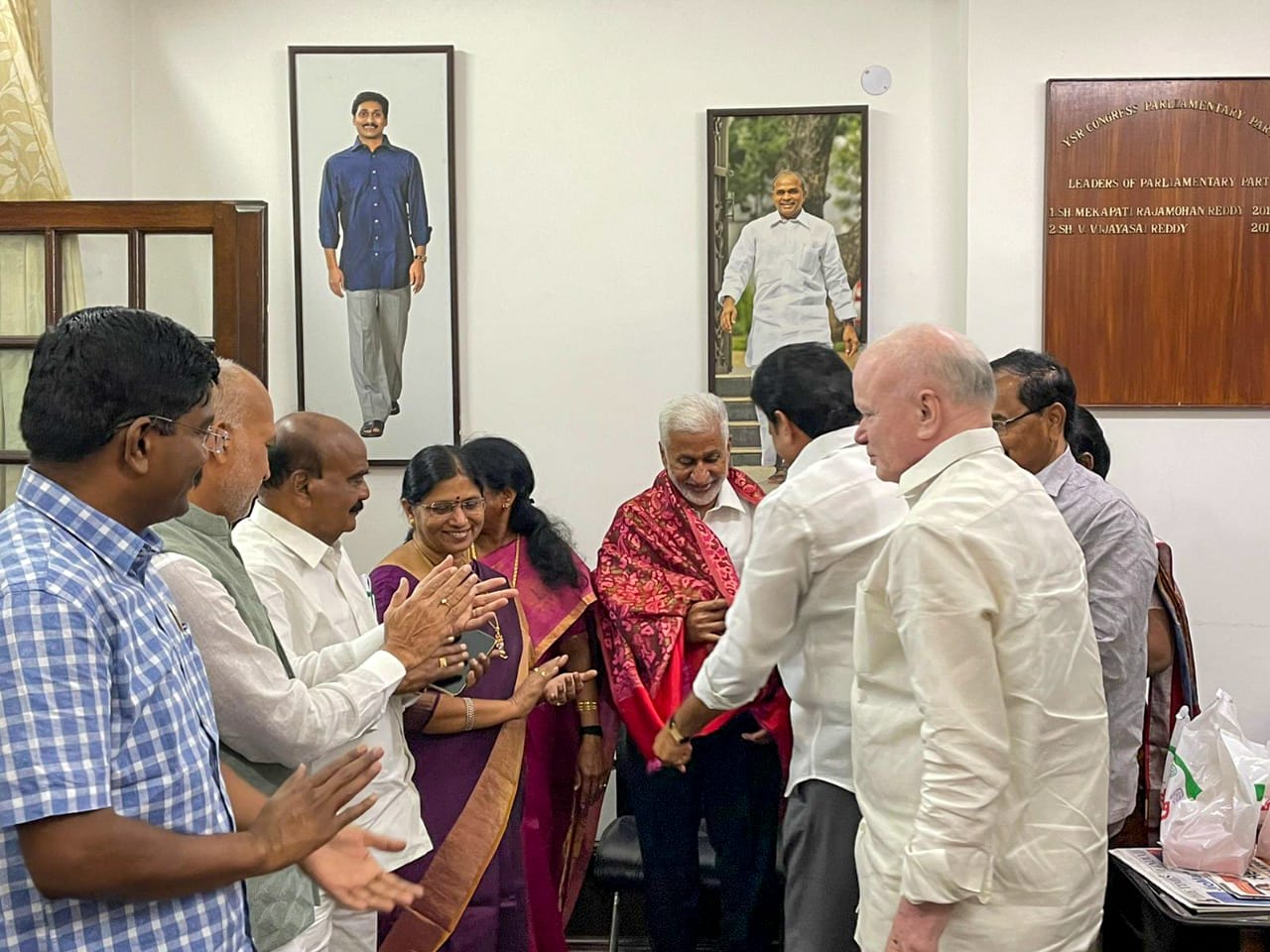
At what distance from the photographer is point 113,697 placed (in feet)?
3.97

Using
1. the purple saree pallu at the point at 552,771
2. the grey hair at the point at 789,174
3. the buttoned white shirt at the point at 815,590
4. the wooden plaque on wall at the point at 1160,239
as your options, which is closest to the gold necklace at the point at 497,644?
the purple saree pallu at the point at 552,771

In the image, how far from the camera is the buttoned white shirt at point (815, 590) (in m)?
2.22

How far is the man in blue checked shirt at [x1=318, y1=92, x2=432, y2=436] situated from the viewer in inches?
159

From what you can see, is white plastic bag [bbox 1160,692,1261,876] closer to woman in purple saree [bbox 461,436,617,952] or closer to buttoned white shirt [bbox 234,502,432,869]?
woman in purple saree [bbox 461,436,617,952]

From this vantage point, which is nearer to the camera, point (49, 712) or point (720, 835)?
point (49, 712)

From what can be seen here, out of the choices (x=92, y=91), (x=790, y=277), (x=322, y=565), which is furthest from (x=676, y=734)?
(x=92, y=91)

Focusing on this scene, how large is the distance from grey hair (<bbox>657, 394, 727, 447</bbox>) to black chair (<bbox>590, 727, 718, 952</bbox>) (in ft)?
2.67

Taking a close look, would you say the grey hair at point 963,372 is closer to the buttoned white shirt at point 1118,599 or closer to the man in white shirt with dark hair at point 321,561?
the buttoned white shirt at point 1118,599

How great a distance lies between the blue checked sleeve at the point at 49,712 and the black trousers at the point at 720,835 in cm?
202

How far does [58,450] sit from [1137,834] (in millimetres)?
2478

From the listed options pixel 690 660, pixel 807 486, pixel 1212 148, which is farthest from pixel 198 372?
pixel 1212 148

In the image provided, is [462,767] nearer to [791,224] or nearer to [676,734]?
[676,734]

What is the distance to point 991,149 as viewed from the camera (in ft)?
12.5

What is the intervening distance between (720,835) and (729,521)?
78 cm
